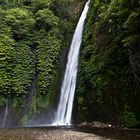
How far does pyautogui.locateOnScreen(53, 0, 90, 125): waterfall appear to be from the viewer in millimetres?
18875

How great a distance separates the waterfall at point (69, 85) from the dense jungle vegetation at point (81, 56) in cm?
59

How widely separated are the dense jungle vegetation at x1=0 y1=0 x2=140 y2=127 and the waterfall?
0.59 m

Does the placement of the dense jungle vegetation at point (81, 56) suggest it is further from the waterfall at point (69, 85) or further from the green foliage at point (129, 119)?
the waterfall at point (69, 85)

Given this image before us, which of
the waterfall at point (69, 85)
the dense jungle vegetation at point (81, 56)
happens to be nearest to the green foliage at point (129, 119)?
the dense jungle vegetation at point (81, 56)

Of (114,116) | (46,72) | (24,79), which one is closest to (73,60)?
(46,72)

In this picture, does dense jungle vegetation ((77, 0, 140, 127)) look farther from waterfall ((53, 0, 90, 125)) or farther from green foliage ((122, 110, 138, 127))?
waterfall ((53, 0, 90, 125))

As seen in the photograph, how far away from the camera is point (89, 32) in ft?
70.8

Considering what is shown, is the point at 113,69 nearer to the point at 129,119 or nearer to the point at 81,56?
the point at 129,119

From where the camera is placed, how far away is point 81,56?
21.1 meters

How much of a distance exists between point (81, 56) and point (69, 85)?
91.4 inches

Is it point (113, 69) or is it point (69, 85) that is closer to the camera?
point (113, 69)

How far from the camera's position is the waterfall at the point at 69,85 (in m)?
18.9

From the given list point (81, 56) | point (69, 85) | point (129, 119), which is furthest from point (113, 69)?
point (81, 56)

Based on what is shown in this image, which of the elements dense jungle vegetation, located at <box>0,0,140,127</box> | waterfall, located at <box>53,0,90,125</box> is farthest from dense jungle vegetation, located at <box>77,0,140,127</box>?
waterfall, located at <box>53,0,90,125</box>
